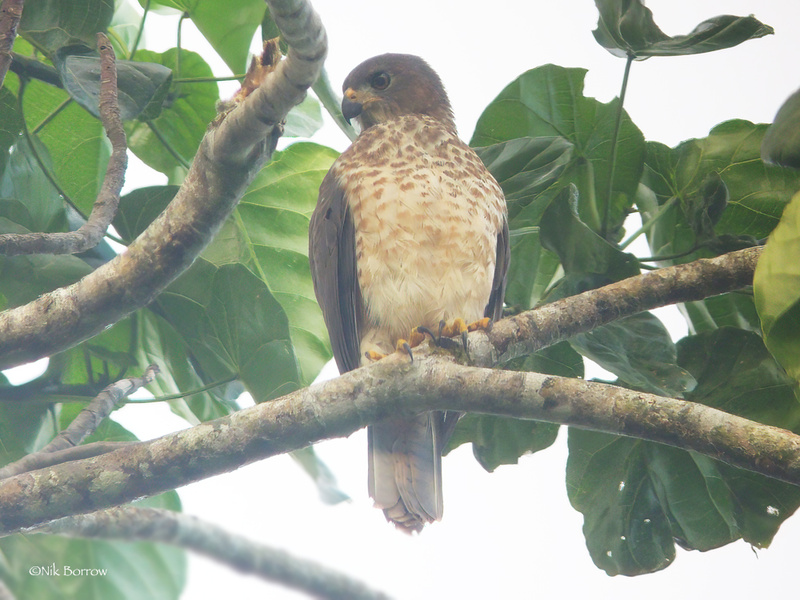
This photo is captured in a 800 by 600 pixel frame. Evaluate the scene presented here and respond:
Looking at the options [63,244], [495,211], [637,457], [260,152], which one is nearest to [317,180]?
[495,211]

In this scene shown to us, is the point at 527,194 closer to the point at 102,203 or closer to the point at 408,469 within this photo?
the point at 408,469

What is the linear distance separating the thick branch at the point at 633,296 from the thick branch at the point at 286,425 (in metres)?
0.32

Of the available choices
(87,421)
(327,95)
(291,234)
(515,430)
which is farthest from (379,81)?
(87,421)

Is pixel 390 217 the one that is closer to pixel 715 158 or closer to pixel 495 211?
pixel 495 211

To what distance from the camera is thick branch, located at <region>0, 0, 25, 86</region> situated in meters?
1.73

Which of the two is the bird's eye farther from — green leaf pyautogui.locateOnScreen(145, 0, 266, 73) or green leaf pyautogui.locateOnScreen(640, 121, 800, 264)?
green leaf pyautogui.locateOnScreen(640, 121, 800, 264)

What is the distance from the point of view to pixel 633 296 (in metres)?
1.85

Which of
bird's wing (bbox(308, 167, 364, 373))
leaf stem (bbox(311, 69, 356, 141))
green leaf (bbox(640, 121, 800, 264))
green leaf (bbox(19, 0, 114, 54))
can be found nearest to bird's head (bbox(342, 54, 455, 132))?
leaf stem (bbox(311, 69, 356, 141))

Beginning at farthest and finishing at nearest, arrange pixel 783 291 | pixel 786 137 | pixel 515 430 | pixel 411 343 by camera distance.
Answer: pixel 515 430, pixel 411 343, pixel 786 137, pixel 783 291

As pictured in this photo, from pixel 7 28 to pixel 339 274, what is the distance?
120cm

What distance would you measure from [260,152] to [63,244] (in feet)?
1.65

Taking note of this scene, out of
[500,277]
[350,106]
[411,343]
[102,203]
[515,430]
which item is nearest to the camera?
[102,203]

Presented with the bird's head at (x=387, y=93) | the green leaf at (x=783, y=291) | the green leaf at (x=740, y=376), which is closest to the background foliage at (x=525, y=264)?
the green leaf at (x=740, y=376)

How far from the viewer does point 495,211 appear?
2510mm
